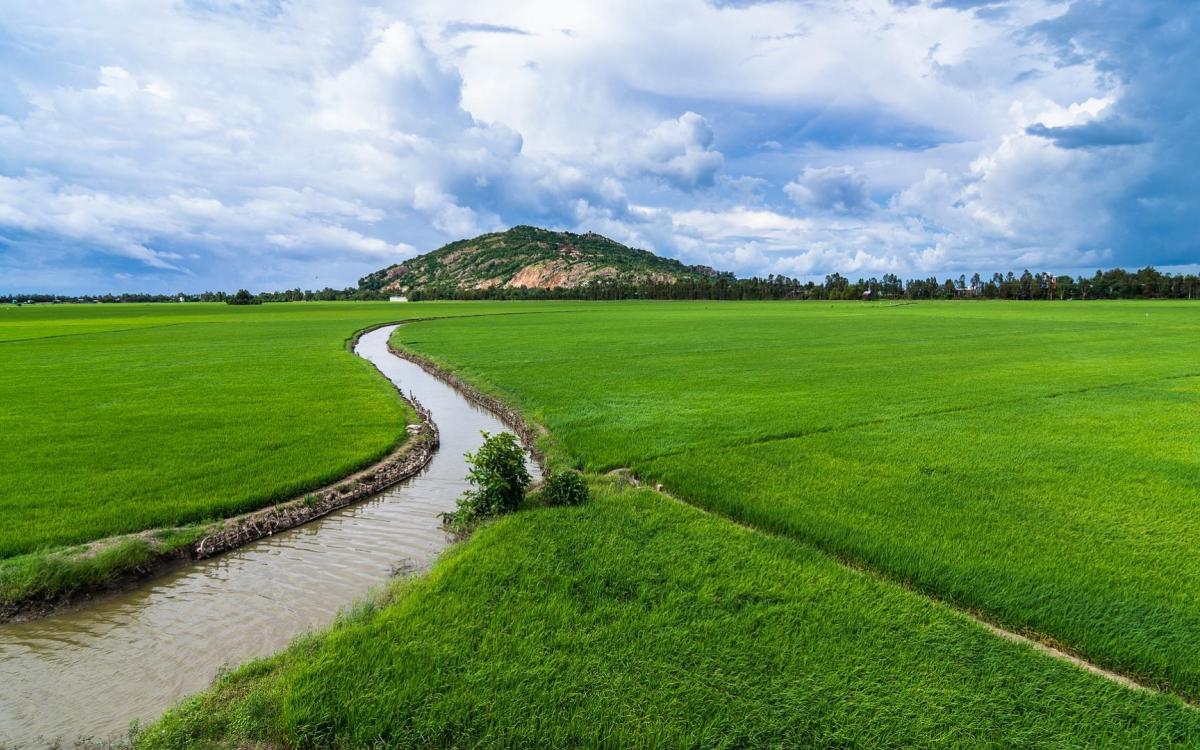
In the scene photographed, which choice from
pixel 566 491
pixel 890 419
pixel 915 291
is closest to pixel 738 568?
pixel 566 491

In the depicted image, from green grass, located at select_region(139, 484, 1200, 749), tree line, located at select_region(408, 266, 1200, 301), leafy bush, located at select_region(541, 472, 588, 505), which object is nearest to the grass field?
green grass, located at select_region(139, 484, 1200, 749)

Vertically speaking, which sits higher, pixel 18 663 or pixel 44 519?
pixel 44 519

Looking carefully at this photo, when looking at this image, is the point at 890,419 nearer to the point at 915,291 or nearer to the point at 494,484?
the point at 494,484

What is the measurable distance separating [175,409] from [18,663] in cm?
1450

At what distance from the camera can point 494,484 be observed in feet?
36.2

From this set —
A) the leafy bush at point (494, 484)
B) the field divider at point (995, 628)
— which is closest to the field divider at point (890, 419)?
the leafy bush at point (494, 484)

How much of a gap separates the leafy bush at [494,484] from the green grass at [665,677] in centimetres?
270

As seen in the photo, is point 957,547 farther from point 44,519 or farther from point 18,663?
point 44,519

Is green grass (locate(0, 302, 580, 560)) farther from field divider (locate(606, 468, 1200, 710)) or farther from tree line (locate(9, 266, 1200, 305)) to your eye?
tree line (locate(9, 266, 1200, 305))

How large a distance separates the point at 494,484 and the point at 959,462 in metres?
10.1

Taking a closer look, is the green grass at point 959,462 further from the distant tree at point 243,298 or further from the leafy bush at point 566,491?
the distant tree at point 243,298

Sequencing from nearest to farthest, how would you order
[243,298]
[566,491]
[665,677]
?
1. [665,677]
2. [566,491]
3. [243,298]

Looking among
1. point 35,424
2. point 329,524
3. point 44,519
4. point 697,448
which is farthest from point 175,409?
point 697,448

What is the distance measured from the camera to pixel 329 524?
11.5 metres
